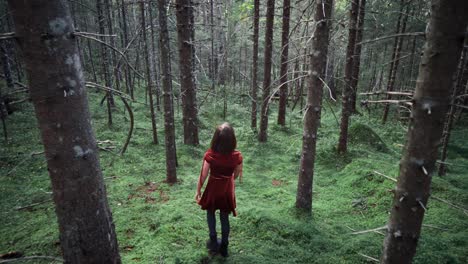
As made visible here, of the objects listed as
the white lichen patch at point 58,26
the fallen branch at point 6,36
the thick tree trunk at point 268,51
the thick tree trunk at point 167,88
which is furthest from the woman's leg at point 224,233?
the thick tree trunk at point 268,51

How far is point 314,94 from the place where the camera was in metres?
5.58

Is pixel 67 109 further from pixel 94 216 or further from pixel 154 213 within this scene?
pixel 154 213

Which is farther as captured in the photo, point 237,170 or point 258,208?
point 258,208

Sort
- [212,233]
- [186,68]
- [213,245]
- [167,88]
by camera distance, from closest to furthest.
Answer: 1. [212,233]
2. [213,245]
3. [167,88]
4. [186,68]

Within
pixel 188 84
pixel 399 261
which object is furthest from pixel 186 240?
pixel 188 84

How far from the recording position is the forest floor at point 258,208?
5.03 m

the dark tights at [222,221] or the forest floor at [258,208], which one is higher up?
the dark tights at [222,221]

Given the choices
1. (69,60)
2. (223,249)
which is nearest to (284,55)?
(223,249)

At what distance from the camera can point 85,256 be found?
2.29 metres

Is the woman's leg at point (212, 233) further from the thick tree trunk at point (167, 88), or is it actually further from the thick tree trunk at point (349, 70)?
the thick tree trunk at point (349, 70)

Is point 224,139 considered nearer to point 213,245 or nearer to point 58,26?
point 213,245

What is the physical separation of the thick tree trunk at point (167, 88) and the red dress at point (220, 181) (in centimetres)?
394

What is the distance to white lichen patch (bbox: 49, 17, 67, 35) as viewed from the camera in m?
1.92

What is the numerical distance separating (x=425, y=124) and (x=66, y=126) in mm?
2821
